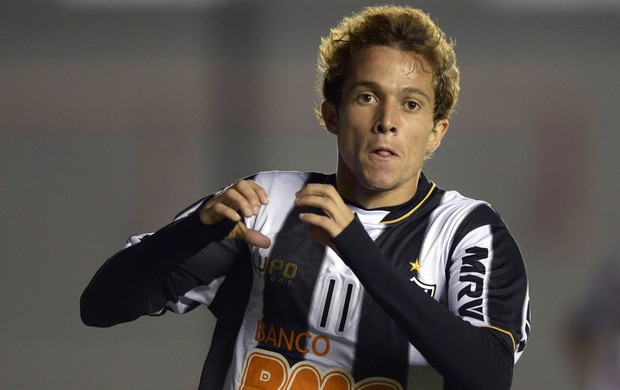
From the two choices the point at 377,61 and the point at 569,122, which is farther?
the point at 569,122

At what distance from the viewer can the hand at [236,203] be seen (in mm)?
1119

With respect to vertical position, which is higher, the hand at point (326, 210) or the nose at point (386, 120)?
the nose at point (386, 120)

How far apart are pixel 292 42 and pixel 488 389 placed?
2599 mm

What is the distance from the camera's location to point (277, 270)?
1.32 meters

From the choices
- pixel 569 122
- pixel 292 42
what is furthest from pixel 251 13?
pixel 569 122

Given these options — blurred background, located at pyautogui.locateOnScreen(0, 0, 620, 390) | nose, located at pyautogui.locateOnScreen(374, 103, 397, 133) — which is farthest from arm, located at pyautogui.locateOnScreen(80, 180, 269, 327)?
blurred background, located at pyautogui.locateOnScreen(0, 0, 620, 390)

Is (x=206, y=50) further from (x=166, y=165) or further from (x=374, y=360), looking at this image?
(x=374, y=360)

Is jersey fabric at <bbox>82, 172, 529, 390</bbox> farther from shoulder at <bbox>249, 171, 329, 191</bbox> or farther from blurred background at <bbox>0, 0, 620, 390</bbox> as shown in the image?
blurred background at <bbox>0, 0, 620, 390</bbox>

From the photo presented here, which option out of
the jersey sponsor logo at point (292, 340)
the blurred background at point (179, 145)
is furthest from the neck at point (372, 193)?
the blurred background at point (179, 145)

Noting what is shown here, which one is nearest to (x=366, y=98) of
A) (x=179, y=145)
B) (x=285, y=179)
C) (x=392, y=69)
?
(x=392, y=69)

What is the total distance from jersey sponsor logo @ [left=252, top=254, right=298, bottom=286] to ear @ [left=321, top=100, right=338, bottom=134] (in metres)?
0.22

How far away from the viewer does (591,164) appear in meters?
3.68

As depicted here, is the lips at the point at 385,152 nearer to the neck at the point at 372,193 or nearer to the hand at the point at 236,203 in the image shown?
the neck at the point at 372,193

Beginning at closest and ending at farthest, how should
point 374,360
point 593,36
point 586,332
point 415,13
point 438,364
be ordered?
point 438,364 → point 374,360 → point 415,13 → point 586,332 → point 593,36
